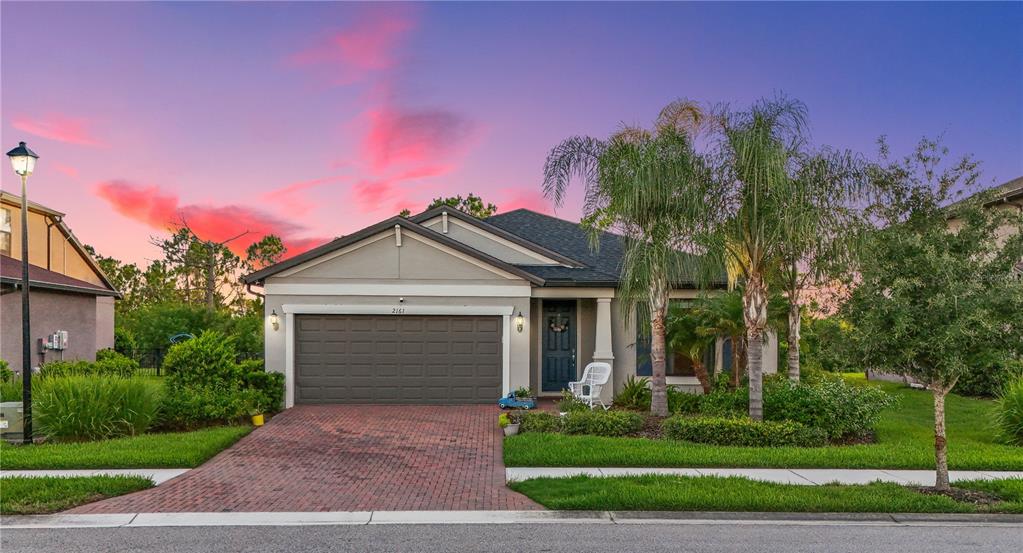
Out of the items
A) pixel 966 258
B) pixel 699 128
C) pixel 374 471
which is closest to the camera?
pixel 966 258

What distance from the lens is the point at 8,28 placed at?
13.4 metres

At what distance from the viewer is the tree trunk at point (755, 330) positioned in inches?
448

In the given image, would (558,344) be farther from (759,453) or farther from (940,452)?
(940,452)

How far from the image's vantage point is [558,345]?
57.4ft

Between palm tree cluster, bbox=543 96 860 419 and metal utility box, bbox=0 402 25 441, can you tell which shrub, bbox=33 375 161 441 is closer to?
metal utility box, bbox=0 402 25 441

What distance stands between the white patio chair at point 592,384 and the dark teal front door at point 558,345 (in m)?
2.00

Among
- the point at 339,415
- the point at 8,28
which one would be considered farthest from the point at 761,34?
the point at 8,28

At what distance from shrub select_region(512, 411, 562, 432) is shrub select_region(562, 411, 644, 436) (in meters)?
0.17

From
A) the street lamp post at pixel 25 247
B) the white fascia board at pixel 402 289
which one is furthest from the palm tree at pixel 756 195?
the street lamp post at pixel 25 247

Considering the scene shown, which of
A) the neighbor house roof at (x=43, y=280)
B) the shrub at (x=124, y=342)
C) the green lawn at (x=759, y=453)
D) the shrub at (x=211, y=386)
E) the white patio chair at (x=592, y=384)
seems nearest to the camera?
the green lawn at (x=759, y=453)

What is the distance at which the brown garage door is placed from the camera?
15344 mm

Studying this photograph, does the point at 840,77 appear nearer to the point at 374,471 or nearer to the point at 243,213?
the point at 374,471

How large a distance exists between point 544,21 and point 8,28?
11.7 m

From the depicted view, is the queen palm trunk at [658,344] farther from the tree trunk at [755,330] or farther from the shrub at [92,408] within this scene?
the shrub at [92,408]
